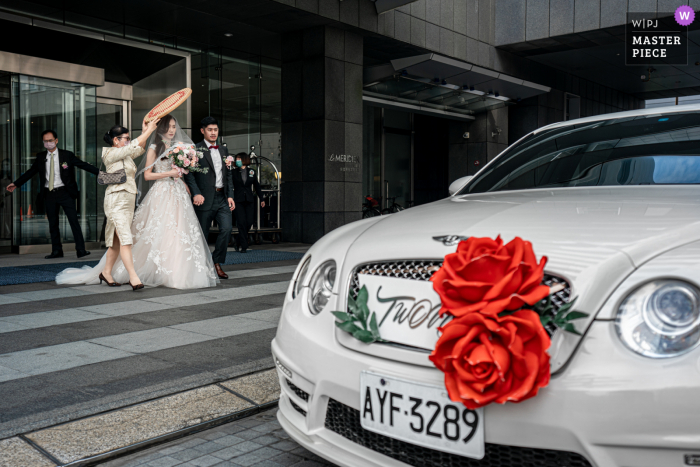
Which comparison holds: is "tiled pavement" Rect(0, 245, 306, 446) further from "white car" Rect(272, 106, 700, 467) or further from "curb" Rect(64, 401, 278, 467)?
"white car" Rect(272, 106, 700, 467)

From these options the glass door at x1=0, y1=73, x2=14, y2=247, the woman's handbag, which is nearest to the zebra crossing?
the woman's handbag

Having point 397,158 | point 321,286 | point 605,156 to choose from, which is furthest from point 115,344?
point 397,158

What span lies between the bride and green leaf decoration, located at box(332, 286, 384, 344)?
17.6 feet

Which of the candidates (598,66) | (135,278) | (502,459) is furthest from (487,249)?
(598,66)

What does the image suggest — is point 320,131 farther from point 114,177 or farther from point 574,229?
point 574,229

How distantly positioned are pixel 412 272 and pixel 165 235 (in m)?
5.74

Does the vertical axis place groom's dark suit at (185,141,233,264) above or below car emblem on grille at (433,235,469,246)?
above

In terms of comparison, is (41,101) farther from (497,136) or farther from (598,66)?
(598,66)

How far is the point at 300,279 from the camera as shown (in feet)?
8.44

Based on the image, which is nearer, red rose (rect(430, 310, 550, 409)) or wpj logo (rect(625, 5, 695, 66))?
red rose (rect(430, 310, 550, 409))

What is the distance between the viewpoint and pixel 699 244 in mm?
1778

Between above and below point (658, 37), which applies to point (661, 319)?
below

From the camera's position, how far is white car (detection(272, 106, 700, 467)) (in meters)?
1.58

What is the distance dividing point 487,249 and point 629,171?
4.99 feet
